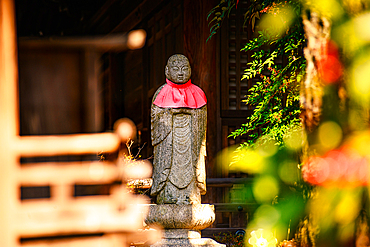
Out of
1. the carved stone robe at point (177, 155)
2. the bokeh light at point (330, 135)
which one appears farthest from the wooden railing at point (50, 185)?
the bokeh light at point (330, 135)

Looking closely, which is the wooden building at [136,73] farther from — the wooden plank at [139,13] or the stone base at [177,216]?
the stone base at [177,216]

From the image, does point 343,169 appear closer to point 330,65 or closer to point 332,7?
point 330,65

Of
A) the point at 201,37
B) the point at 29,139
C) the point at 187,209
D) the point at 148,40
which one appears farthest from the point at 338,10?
the point at 148,40

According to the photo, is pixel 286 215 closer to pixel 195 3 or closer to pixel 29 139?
pixel 29 139

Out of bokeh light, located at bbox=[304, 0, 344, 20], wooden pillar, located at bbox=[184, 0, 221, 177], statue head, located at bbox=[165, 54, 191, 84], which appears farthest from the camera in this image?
wooden pillar, located at bbox=[184, 0, 221, 177]

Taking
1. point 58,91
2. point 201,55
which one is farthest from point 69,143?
point 201,55

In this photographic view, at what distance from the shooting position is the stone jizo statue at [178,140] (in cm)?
495

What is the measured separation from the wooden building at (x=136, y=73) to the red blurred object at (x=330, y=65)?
1.60 feet

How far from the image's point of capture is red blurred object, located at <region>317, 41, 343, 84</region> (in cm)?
108

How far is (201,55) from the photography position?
676 centimetres

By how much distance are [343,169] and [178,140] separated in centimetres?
406

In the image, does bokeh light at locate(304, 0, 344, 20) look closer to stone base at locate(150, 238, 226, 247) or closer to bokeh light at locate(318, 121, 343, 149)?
bokeh light at locate(318, 121, 343, 149)

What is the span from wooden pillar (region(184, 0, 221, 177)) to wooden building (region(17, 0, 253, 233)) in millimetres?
17

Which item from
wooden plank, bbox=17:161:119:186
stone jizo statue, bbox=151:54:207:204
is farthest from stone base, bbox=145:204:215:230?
wooden plank, bbox=17:161:119:186
